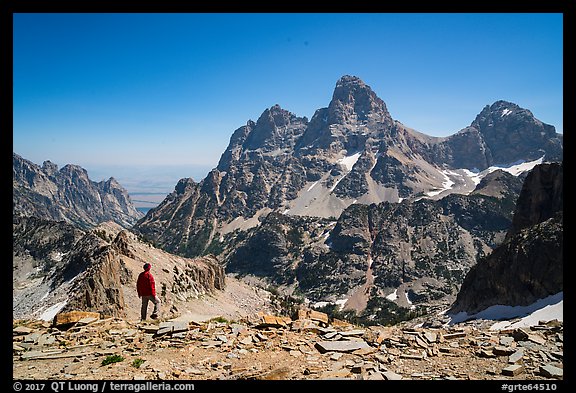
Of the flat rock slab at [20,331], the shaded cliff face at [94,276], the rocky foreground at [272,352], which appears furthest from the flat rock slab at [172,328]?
the shaded cliff face at [94,276]

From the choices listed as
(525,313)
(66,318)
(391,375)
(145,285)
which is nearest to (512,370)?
(391,375)

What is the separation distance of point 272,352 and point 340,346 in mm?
2553

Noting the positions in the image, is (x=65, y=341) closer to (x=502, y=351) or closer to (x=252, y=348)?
(x=252, y=348)

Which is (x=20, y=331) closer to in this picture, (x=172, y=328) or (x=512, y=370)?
(x=172, y=328)

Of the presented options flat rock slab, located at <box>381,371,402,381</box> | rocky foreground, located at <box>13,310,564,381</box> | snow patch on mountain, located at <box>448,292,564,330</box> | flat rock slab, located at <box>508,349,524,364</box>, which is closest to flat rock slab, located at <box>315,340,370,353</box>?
rocky foreground, located at <box>13,310,564,381</box>

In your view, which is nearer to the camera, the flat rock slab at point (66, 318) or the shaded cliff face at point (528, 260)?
the flat rock slab at point (66, 318)

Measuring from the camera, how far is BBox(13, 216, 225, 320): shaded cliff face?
48.8 m

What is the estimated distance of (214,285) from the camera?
86.3 metres

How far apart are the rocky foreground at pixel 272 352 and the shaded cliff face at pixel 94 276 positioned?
3443cm

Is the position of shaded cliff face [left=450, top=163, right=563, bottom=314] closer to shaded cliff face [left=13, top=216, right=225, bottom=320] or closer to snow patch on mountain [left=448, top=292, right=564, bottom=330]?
snow patch on mountain [left=448, top=292, right=564, bottom=330]

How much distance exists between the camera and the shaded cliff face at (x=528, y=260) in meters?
74.5

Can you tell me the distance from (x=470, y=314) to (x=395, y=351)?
8369 centimetres

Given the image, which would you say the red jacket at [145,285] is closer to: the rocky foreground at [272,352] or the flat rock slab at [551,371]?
the rocky foreground at [272,352]
